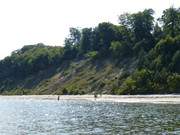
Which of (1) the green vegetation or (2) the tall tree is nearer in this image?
(1) the green vegetation

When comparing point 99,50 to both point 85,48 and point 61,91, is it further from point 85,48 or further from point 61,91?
point 61,91

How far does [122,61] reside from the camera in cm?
16162

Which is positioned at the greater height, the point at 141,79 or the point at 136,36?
the point at 136,36

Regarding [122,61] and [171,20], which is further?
[122,61]

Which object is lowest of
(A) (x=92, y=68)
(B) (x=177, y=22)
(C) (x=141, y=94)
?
(C) (x=141, y=94)

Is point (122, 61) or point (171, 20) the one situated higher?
point (171, 20)

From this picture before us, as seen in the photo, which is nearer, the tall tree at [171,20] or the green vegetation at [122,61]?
the green vegetation at [122,61]

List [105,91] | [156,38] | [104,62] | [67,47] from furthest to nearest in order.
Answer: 1. [67,47]
2. [104,62]
3. [156,38]
4. [105,91]

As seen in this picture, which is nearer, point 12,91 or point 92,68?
point 92,68

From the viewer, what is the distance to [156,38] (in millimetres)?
155250

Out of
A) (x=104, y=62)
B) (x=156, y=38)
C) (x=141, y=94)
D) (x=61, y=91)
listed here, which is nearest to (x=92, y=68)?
(x=104, y=62)

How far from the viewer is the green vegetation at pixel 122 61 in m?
122

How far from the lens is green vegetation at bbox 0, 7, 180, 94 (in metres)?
122

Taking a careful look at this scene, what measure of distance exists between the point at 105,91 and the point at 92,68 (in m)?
31.3
